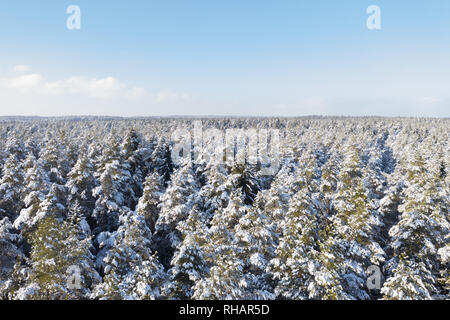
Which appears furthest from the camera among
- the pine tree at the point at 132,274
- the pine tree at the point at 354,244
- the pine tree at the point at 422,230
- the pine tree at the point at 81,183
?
the pine tree at the point at 81,183

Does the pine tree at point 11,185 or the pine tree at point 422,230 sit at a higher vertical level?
the pine tree at point 11,185

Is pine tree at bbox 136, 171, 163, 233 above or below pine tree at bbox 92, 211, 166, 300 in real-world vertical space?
above

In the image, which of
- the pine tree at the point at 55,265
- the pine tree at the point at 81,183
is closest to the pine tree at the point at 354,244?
the pine tree at the point at 55,265

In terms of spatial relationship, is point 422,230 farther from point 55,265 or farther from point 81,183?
point 81,183

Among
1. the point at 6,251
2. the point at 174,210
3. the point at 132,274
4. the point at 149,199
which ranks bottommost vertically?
the point at 6,251

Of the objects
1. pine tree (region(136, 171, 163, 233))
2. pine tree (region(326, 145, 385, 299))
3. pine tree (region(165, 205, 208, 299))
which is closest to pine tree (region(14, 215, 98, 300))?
pine tree (region(165, 205, 208, 299))

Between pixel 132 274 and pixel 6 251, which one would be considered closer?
pixel 132 274

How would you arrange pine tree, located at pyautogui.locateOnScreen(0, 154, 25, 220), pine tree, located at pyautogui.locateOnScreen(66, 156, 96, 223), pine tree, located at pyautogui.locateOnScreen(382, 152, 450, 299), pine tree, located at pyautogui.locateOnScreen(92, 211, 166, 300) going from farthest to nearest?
1. pine tree, located at pyautogui.locateOnScreen(66, 156, 96, 223)
2. pine tree, located at pyautogui.locateOnScreen(0, 154, 25, 220)
3. pine tree, located at pyautogui.locateOnScreen(382, 152, 450, 299)
4. pine tree, located at pyautogui.locateOnScreen(92, 211, 166, 300)

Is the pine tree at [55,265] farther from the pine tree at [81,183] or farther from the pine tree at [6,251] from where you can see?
the pine tree at [81,183]

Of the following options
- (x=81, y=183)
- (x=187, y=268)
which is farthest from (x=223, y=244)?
(x=81, y=183)

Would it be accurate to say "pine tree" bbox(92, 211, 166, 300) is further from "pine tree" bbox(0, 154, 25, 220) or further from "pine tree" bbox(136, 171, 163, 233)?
"pine tree" bbox(0, 154, 25, 220)

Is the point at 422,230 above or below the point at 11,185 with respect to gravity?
below
